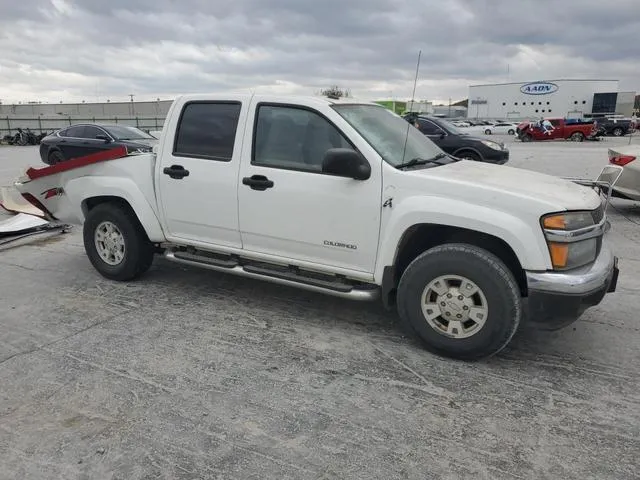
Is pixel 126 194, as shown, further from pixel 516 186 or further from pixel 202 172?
pixel 516 186

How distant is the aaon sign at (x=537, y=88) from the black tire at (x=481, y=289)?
302 ft

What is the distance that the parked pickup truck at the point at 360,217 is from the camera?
342cm

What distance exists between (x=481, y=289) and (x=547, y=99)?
9283cm

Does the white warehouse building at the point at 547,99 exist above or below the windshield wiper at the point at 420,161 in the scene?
above

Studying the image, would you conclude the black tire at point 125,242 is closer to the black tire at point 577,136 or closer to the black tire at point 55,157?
the black tire at point 55,157

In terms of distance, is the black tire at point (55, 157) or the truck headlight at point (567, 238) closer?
the truck headlight at point (567, 238)

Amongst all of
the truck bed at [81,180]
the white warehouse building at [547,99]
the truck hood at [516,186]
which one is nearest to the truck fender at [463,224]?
the truck hood at [516,186]

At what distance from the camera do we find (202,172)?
15.0ft

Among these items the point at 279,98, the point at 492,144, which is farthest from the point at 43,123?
the point at 279,98

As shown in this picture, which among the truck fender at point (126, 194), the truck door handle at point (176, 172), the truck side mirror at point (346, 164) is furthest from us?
the truck fender at point (126, 194)

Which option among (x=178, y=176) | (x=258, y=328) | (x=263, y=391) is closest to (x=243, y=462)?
(x=263, y=391)

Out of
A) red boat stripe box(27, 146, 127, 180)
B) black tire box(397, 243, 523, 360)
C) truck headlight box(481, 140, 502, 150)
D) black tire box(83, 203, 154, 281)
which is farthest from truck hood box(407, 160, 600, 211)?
truck headlight box(481, 140, 502, 150)

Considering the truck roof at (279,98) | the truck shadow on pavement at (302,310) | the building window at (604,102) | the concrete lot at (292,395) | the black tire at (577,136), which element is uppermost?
the building window at (604,102)

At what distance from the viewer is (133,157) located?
16.6 feet
